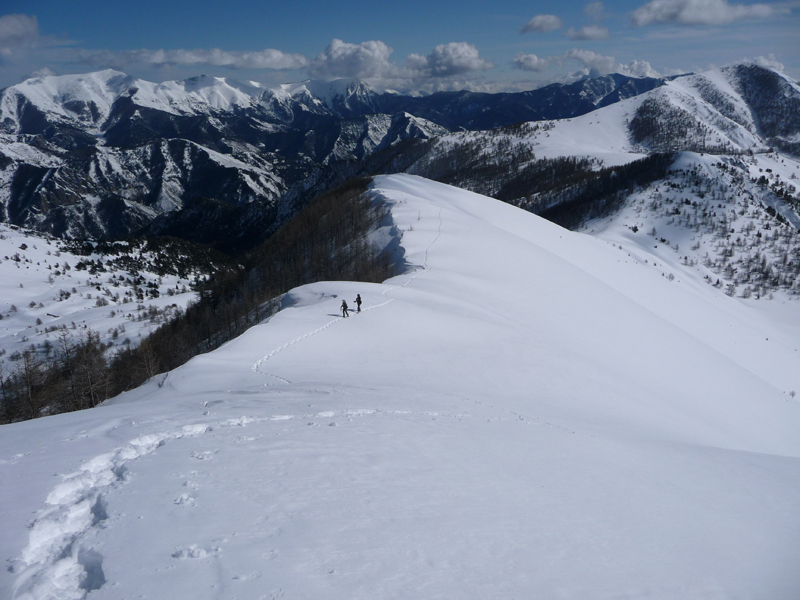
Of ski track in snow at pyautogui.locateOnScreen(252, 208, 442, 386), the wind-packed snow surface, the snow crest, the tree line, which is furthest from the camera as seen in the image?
the tree line

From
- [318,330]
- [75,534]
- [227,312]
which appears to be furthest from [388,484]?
[227,312]

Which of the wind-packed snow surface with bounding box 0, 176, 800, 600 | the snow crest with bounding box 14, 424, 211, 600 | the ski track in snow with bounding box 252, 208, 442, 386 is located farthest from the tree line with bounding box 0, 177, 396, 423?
the snow crest with bounding box 14, 424, 211, 600

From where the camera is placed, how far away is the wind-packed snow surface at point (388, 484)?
25.4ft

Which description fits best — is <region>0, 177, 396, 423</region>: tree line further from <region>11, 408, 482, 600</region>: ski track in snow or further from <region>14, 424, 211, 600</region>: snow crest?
<region>14, 424, 211, 600</region>: snow crest

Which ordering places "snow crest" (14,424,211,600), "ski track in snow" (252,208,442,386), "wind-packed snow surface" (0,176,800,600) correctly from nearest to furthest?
1. "snow crest" (14,424,211,600)
2. "wind-packed snow surface" (0,176,800,600)
3. "ski track in snow" (252,208,442,386)

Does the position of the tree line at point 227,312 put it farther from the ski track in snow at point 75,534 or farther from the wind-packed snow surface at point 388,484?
the ski track in snow at point 75,534

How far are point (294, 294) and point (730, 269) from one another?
128011 mm

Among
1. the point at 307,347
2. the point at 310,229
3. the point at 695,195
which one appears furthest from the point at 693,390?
the point at 695,195

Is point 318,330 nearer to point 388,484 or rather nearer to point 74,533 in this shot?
point 388,484

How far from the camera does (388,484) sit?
11016 mm

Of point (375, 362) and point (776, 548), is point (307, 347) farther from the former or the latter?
point (776, 548)

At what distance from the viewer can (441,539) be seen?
8.95 metres

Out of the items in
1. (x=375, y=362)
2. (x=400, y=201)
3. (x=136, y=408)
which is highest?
(x=400, y=201)

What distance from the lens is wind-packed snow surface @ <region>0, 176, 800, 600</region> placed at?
773cm
